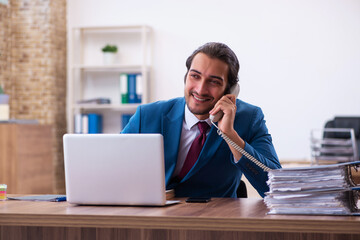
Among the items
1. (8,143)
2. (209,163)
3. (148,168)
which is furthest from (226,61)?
(8,143)

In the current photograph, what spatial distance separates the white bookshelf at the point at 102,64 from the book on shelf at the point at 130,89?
0.16 metres

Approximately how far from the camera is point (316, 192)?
1.55 metres

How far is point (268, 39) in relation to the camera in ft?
20.6

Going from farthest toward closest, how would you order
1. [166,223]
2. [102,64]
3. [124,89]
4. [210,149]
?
1. [102,64]
2. [124,89]
3. [210,149]
4. [166,223]

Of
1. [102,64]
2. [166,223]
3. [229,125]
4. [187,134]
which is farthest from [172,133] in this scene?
[102,64]

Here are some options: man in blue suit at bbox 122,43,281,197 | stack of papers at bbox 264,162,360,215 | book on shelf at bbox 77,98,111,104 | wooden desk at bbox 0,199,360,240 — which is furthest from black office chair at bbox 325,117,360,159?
stack of papers at bbox 264,162,360,215

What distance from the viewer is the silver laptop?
1.70 meters

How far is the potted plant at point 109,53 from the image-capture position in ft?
20.9

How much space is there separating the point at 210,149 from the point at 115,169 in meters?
0.64

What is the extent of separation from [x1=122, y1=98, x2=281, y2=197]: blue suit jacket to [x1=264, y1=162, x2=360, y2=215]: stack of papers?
0.53m

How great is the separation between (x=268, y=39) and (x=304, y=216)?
497 cm

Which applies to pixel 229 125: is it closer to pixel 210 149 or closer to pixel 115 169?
pixel 210 149

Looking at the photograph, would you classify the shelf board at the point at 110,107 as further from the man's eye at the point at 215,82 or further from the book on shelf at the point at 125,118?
the man's eye at the point at 215,82

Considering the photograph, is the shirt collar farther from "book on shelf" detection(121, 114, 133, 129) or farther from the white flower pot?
the white flower pot
